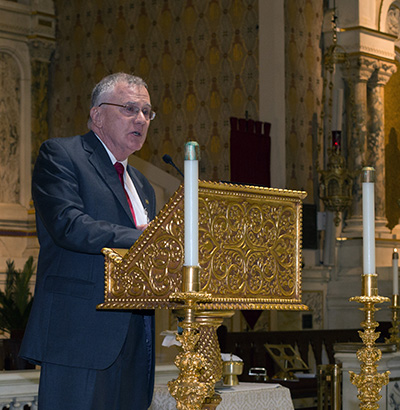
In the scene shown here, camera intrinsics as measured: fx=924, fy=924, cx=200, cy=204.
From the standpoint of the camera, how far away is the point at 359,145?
10.5 metres

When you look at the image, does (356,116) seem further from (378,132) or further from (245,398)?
(245,398)

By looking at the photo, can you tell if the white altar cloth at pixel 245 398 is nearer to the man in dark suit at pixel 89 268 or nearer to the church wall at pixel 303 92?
the man in dark suit at pixel 89 268

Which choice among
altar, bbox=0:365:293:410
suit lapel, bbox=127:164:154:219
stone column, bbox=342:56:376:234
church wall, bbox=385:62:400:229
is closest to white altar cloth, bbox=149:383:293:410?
altar, bbox=0:365:293:410

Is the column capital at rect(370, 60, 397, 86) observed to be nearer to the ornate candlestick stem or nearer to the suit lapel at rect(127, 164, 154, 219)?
the suit lapel at rect(127, 164, 154, 219)

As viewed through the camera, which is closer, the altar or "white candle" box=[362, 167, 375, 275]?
"white candle" box=[362, 167, 375, 275]

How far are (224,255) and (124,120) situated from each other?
0.53 metres

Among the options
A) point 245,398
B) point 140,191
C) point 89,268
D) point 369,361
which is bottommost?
point 245,398

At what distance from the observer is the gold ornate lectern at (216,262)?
7.06 ft

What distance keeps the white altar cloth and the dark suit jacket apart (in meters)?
1.50

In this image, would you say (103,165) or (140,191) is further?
(140,191)

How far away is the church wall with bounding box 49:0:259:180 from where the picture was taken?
34.4 ft

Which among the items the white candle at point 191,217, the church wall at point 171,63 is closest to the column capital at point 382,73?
the church wall at point 171,63

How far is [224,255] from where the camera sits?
2.23m

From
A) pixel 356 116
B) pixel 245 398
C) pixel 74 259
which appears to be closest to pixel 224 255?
pixel 74 259
